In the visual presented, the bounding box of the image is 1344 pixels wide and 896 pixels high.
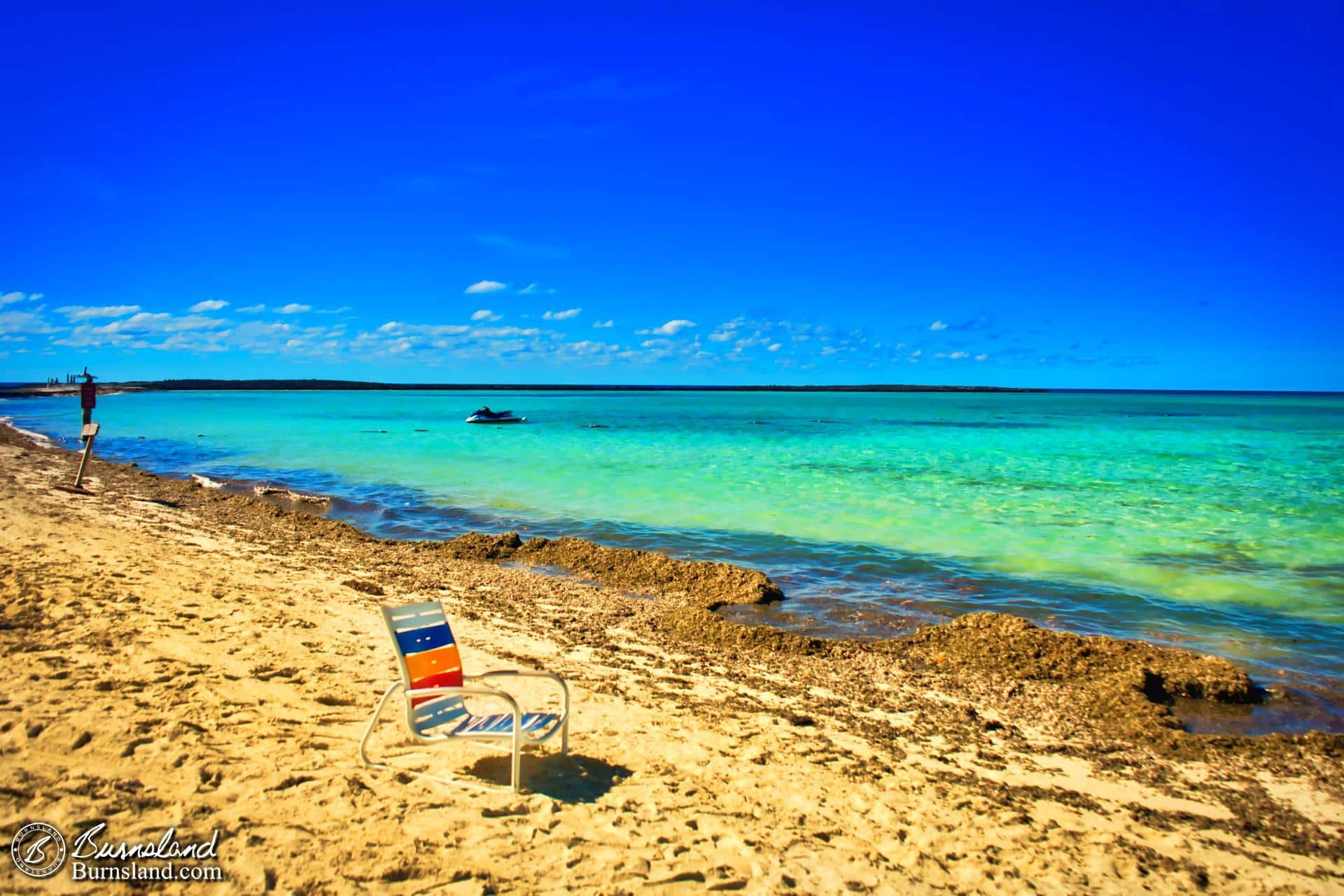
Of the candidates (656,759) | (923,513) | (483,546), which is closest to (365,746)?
(656,759)

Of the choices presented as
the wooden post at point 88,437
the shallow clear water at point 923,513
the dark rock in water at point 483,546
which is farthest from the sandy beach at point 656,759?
the wooden post at point 88,437

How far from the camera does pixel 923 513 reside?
559 inches

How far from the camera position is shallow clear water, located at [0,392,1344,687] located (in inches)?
333

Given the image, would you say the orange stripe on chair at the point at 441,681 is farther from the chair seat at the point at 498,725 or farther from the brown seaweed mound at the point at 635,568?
the brown seaweed mound at the point at 635,568

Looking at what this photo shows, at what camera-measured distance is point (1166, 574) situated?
10.0m

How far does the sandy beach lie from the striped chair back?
9.9 inches

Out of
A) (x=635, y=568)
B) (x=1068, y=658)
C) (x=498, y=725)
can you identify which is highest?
(x=498, y=725)

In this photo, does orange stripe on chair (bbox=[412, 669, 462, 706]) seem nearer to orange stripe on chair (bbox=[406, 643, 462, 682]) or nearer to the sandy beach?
orange stripe on chair (bbox=[406, 643, 462, 682])

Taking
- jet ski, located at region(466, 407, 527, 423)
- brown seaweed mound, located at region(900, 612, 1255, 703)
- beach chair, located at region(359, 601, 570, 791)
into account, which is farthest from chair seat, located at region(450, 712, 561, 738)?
jet ski, located at region(466, 407, 527, 423)

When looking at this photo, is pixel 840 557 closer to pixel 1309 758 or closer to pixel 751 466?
pixel 1309 758

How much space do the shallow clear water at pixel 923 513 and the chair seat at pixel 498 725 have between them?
3.76 metres

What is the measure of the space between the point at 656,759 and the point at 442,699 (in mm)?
1416

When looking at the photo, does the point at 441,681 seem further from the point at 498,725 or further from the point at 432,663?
the point at 498,725

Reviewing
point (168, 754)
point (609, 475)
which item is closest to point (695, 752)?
point (168, 754)
